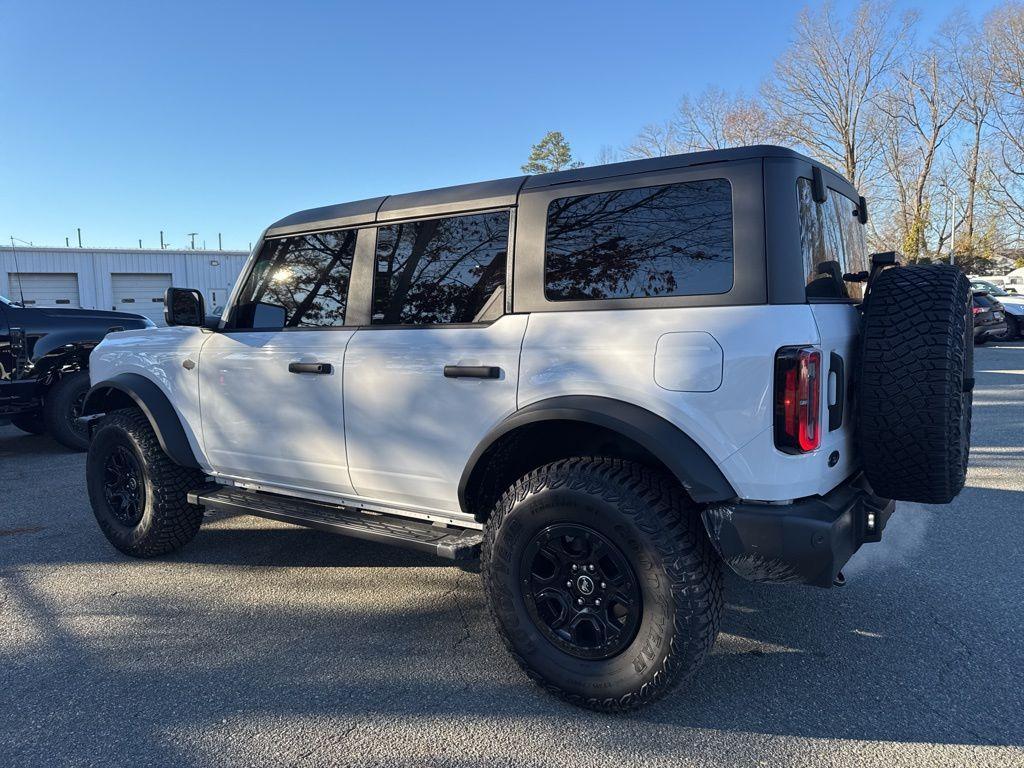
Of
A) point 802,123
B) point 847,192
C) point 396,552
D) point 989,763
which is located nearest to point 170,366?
point 396,552

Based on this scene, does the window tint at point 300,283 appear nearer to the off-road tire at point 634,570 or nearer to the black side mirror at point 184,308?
the black side mirror at point 184,308

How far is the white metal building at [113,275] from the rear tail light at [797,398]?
1219 inches

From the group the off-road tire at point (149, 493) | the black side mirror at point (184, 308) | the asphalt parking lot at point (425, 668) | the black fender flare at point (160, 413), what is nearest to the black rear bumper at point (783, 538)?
the asphalt parking lot at point (425, 668)

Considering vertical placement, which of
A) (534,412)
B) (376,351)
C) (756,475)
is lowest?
(756,475)

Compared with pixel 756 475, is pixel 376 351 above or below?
above

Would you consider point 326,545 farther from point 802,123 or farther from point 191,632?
point 802,123

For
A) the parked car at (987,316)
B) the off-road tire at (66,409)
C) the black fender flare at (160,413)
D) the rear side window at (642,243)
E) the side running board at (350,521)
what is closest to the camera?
the rear side window at (642,243)

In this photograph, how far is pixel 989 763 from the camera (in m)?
2.31

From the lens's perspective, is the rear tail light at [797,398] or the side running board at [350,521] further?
the side running board at [350,521]

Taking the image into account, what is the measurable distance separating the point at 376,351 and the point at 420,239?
0.56 metres

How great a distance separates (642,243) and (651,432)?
2.41 feet

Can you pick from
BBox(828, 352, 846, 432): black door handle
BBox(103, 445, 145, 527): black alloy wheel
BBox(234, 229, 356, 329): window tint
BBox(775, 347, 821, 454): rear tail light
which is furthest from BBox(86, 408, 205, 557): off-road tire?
BBox(828, 352, 846, 432): black door handle

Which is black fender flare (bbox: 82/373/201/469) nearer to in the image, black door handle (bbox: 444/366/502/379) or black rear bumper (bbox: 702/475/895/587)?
black door handle (bbox: 444/366/502/379)

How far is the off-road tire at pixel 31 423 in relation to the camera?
26.5 feet
